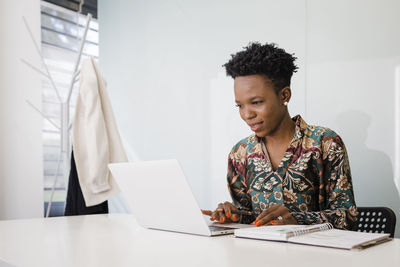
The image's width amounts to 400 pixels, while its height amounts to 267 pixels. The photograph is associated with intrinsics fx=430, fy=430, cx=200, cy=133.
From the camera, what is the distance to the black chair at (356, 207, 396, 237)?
1490 mm

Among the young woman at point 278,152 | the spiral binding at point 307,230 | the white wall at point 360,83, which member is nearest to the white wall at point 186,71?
the white wall at point 360,83

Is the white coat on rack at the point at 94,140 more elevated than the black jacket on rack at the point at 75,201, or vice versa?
the white coat on rack at the point at 94,140

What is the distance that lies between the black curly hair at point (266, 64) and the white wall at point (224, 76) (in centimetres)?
68

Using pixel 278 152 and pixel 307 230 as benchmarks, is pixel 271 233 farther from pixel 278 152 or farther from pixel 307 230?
pixel 278 152

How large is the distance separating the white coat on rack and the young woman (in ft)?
2.78

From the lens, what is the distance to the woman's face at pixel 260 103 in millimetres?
1602

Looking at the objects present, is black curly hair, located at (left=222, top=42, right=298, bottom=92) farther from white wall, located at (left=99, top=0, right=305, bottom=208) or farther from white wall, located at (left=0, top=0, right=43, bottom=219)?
white wall, located at (left=0, top=0, right=43, bottom=219)

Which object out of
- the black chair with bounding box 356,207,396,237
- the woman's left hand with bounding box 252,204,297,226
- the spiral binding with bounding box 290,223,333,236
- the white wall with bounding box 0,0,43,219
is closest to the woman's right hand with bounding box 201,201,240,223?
the woman's left hand with bounding box 252,204,297,226

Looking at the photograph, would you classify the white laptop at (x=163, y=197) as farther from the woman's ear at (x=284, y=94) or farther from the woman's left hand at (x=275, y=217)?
the woman's ear at (x=284, y=94)

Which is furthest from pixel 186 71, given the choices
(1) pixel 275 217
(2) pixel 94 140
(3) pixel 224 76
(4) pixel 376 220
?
(1) pixel 275 217

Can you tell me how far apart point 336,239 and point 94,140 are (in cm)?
157

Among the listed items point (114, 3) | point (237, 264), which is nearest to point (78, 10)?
point (114, 3)

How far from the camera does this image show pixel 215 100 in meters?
2.76

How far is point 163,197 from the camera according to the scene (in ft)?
3.75
